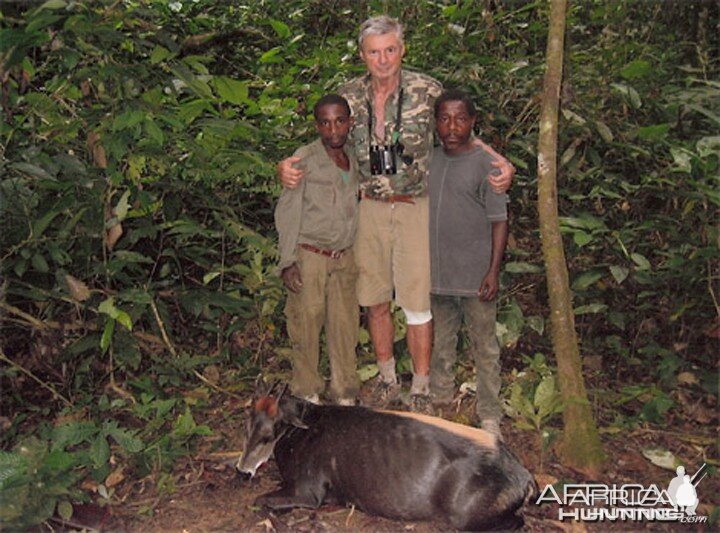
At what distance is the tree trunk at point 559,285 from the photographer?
408 centimetres

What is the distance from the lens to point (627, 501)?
3.97 m

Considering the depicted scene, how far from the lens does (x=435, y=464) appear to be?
3.67 m

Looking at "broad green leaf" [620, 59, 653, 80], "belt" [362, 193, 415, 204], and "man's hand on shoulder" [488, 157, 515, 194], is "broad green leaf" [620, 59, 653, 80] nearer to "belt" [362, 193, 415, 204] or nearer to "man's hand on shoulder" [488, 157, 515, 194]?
"man's hand on shoulder" [488, 157, 515, 194]

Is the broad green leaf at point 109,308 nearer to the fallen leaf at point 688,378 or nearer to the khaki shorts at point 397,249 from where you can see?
the khaki shorts at point 397,249

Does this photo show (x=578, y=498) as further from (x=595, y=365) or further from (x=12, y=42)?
(x=12, y=42)

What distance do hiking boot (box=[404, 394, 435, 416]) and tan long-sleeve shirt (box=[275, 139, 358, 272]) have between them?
1.15 m

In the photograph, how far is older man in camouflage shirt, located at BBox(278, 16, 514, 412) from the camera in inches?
178

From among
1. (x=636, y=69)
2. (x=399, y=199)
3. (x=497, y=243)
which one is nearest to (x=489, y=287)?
(x=497, y=243)

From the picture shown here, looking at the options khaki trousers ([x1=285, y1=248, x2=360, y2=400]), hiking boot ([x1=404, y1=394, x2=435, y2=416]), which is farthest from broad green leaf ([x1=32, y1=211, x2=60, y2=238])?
hiking boot ([x1=404, y1=394, x2=435, y2=416])

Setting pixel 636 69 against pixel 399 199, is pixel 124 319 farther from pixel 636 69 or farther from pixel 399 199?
pixel 636 69

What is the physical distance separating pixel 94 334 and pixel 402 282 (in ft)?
7.51

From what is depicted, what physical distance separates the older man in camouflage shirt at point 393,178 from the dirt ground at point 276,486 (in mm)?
836

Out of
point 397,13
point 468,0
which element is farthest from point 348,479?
point 397,13

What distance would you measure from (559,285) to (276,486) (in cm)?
206
